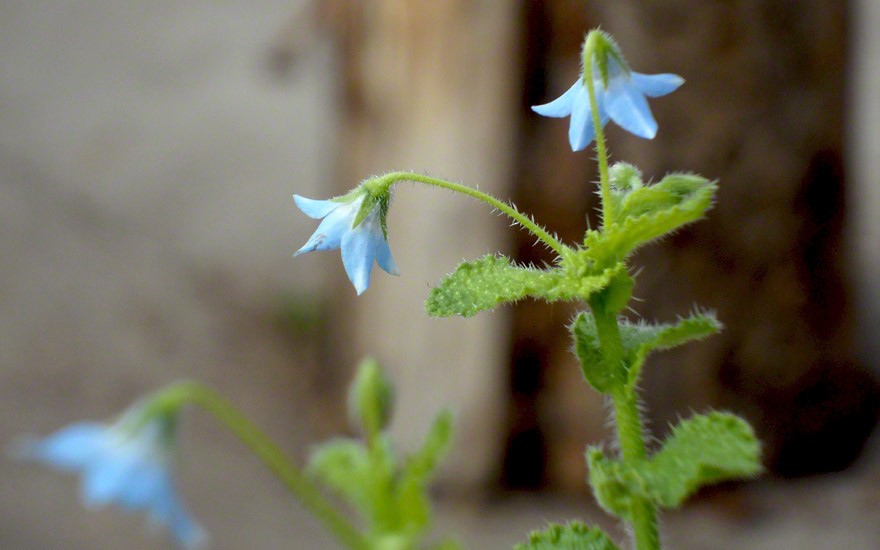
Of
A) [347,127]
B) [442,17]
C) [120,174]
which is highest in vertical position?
[120,174]


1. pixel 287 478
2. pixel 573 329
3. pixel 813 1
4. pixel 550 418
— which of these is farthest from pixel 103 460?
pixel 813 1

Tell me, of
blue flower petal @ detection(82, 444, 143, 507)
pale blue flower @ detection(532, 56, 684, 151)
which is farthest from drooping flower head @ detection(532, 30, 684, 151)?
blue flower petal @ detection(82, 444, 143, 507)

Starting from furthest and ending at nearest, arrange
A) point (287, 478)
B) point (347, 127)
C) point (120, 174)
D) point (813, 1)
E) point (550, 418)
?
point (120, 174), point (347, 127), point (550, 418), point (813, 1), point (287, 478)

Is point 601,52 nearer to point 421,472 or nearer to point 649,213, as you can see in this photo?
point 649,213

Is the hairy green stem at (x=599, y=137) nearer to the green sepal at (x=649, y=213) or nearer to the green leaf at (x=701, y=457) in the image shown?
the green sepal at (x=649, y=213)

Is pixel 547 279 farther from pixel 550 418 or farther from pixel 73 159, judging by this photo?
pixel 73 159

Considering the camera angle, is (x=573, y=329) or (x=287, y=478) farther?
(x=287, y=478)
